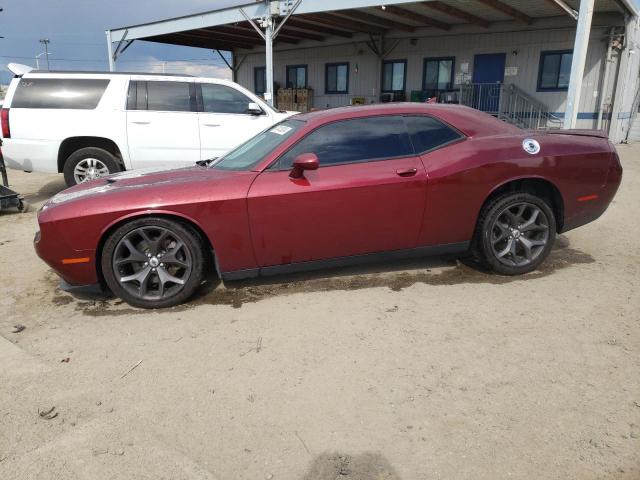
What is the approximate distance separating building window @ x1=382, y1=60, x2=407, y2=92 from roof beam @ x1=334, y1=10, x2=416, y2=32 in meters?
1.38

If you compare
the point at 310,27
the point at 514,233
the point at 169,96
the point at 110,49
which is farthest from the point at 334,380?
the point at 110,49

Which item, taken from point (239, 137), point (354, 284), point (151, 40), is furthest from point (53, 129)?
point (151, 40)

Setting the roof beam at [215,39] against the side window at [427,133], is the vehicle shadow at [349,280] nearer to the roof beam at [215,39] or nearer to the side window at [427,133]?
the side window at [427,133]

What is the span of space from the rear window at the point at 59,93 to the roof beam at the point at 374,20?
1004 centimetres

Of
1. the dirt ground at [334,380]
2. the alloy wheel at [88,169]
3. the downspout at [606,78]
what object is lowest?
the dirt ground at [334,380]

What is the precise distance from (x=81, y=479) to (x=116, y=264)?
187 cm

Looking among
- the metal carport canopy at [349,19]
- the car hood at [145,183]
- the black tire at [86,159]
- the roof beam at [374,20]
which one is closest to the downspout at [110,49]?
the metal carport canopy at [349,19]

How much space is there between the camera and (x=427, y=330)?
341 centimetres

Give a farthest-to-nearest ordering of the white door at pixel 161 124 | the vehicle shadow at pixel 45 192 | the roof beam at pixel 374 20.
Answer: the roof beam at pixel 374 20 → the vehicle shadow at pixel 45 192 → the white door at pixel 161 124

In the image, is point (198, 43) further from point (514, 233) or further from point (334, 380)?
point (334, 380)

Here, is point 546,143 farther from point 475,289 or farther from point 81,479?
point 81,479

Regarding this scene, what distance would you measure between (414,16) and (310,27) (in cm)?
417

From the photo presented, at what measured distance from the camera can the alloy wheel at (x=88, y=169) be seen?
24.4 ft

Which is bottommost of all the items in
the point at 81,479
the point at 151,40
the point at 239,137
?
the point at 81,479
